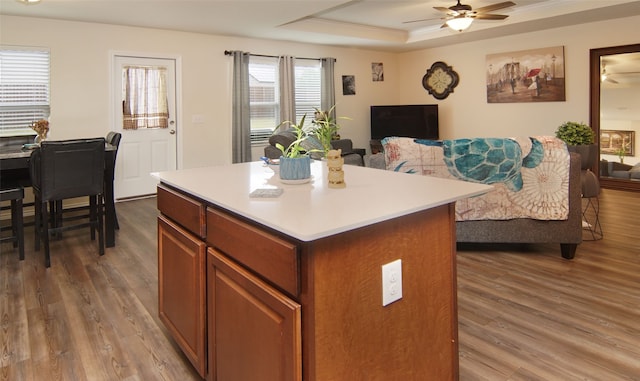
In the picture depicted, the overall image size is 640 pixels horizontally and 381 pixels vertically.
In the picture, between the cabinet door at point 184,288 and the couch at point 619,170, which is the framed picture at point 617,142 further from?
the cabinet door at point 184,288

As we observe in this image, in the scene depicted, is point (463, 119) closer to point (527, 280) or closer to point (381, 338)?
point (527, 280)

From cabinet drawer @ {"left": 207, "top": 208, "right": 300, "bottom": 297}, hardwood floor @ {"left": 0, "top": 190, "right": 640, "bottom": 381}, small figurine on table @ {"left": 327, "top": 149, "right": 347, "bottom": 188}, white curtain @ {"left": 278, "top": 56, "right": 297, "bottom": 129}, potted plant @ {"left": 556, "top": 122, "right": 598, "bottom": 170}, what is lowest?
hardwood floor @ {"left": 0, "top": 190, "right": 640, "bottom": 381}

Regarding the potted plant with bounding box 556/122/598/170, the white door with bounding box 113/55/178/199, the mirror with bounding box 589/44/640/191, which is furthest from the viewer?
the mirror with bounding box 589/44/640/191

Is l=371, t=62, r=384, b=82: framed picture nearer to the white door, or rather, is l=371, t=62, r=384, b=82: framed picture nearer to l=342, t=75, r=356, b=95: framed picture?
l=342, t=75, r=356, b=95: framed picture

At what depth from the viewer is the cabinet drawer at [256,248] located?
1.17 m

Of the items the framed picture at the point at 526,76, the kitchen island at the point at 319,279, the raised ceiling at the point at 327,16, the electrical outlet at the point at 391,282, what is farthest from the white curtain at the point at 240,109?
the electrical outlet at the point at 391,282

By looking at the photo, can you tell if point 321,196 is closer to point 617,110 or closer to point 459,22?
point 459,22

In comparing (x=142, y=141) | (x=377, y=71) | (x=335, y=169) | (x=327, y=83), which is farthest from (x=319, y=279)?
(x=377, y=71)

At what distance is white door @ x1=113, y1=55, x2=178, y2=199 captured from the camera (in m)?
5.70

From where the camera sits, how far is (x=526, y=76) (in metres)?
6.75

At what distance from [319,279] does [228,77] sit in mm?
5882

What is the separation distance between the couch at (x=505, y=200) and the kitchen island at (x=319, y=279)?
1486 mm

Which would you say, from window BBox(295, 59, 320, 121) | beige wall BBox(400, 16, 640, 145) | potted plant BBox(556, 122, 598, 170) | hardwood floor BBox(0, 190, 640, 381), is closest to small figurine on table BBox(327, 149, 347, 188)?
hardwood floor BBox(0, 190, 640, 381)

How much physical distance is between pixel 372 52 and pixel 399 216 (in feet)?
24.4
